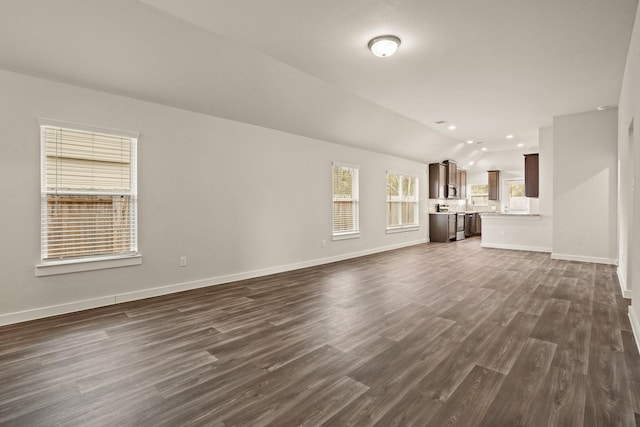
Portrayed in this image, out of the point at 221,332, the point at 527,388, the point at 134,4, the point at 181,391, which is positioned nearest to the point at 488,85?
the point at 527,388

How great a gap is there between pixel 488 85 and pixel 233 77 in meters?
3.72

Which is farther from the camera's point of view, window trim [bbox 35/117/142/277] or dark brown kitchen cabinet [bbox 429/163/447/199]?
dark brown kitchen cabinet [bbox 429/163/447/199]

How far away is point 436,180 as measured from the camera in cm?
1016

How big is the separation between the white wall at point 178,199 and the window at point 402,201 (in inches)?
82.0

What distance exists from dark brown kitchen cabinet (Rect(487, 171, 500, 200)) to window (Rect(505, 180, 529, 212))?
358 millimetres

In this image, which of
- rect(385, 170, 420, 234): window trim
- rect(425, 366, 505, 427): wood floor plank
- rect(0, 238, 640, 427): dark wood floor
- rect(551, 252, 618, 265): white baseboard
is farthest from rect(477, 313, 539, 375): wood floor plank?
rect(385, 170, 420, 234): window trim

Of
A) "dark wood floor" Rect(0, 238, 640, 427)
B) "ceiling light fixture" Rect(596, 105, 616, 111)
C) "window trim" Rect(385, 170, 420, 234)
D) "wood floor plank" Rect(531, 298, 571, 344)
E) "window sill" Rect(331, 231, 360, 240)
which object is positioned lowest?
"dark wood floor" Rect(0, 238, 640, 427)

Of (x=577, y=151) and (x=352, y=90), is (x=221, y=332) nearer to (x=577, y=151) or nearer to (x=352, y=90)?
(x=352, y=90)

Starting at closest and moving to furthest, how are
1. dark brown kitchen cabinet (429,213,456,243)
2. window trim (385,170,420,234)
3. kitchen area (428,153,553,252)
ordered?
kitchen area (428,153,553,252)
window trim (385,170,420,234)
dark brown kitchen cabinet (429,213,456,243)

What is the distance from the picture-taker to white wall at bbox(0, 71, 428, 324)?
3.23 m

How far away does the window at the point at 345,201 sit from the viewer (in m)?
6.82

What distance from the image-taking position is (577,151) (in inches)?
251

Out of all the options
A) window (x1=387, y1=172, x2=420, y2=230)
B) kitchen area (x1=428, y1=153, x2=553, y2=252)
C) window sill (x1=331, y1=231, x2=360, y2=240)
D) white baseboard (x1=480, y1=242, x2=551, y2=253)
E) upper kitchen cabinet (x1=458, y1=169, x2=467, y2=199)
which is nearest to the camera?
window sill (x1=331, y1=231, x2=360, y2=240)

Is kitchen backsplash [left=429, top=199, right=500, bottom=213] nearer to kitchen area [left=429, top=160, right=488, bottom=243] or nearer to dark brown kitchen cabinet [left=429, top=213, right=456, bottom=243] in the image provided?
kitchen area [left=429, top=160, right=488, bottom=243]
